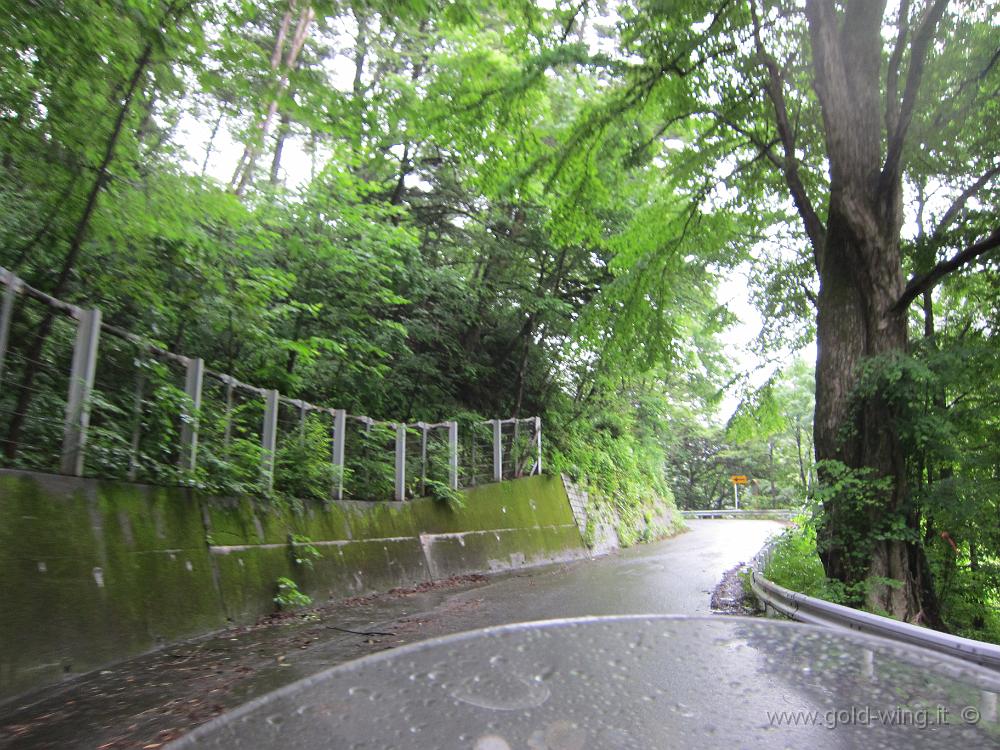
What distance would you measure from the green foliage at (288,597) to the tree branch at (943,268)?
26.0 ft

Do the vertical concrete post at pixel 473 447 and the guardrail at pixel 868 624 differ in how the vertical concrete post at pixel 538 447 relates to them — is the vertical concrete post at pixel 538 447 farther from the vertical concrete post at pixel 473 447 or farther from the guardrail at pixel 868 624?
the guardrail at pixel 868 624

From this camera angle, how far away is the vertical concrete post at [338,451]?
10273mm

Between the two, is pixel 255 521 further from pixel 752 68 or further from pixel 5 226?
pixel 752 68

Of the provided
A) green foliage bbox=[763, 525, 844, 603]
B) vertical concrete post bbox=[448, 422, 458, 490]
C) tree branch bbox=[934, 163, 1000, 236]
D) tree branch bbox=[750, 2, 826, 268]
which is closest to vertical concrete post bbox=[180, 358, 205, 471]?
vertical concrete post bbox=[448, 422, 458, 490]

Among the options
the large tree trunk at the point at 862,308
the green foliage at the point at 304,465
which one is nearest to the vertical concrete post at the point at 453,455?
the green foliage at the point at 304,465

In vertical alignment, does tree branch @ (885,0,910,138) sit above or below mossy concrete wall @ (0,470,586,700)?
above

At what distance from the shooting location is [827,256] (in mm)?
8422

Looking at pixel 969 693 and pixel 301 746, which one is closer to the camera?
pixel 301 746

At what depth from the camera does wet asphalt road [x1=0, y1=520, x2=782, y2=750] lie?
156 inches

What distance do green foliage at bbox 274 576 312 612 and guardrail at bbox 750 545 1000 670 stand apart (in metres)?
5.57

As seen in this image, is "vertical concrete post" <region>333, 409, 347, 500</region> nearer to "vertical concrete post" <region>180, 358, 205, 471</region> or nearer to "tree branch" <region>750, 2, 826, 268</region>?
"vertical concrete post" <region>180, 358, 205, 471</region>

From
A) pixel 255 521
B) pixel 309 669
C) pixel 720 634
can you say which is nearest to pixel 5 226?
pixel 255 521

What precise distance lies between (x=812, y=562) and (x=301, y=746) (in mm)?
8934

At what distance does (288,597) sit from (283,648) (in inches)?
84.6
